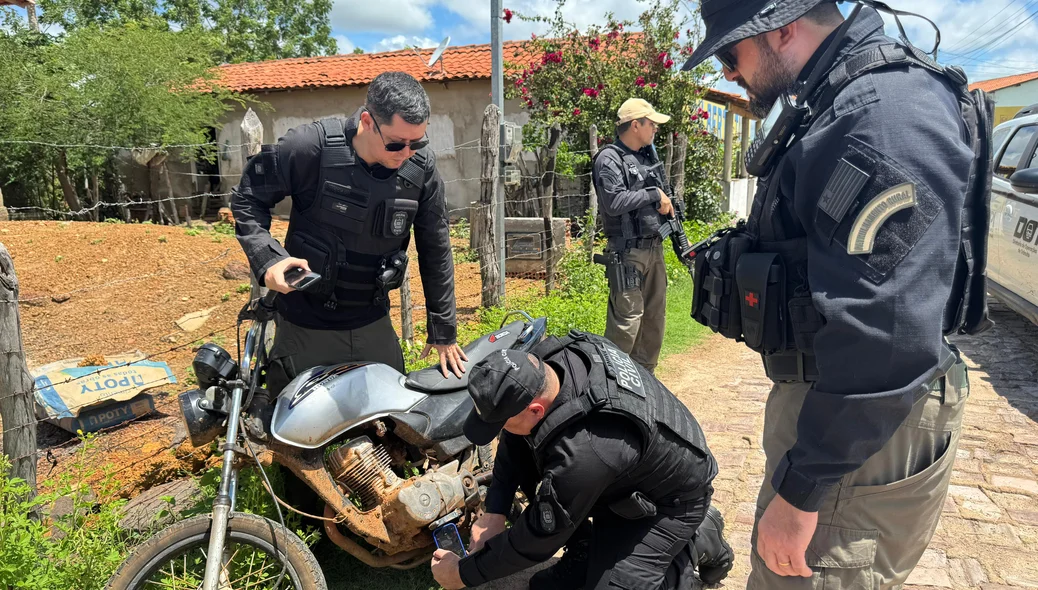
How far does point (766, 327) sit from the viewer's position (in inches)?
62.4

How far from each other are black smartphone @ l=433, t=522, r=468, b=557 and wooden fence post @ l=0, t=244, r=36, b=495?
1.62 meters

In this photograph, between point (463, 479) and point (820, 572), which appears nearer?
point (820, 572)

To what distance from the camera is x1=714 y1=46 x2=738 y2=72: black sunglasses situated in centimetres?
154

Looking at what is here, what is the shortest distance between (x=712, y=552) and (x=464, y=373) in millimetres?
1216

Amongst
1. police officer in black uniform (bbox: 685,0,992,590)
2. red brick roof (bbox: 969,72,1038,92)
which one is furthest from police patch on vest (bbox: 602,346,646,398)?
red brick roof (bbox: 969,72,1038,92)

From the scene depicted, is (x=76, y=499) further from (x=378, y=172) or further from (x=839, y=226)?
(x=839, y=226)

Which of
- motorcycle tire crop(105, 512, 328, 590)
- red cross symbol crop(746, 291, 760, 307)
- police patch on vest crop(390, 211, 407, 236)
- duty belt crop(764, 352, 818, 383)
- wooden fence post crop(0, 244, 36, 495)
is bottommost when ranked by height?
motorcycle tire crop(105, 512, 328, 590)

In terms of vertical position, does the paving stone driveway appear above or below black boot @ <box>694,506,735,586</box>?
below

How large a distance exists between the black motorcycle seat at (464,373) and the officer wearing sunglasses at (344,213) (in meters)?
0.04

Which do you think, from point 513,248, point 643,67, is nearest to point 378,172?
point 513,248

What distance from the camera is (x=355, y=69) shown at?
16953mm

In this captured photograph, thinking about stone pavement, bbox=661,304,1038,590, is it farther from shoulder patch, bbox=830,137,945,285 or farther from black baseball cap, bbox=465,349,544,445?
shoulder patch, bbox=830,137,945,285

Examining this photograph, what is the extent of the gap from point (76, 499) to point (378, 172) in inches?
66.3

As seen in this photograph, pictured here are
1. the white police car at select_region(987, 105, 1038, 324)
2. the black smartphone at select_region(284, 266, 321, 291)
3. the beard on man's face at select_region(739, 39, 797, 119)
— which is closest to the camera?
the beard on man's face at select_region(739, 39, 797, 119)
